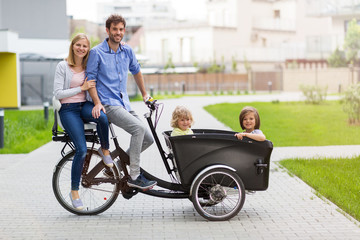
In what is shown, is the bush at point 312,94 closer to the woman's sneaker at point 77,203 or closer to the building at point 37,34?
the building at point 37,34

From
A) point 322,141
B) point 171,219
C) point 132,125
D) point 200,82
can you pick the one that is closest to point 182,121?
point 132,125

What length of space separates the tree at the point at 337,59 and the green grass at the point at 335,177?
57.5 metres

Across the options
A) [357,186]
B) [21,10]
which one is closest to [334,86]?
[21,10]

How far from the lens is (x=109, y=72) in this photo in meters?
6.47

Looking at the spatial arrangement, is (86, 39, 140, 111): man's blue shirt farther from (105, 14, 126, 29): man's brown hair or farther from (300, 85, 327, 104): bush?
(300, 85, 327, 104): bush

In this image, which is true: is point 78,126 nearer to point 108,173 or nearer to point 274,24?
point 108,173

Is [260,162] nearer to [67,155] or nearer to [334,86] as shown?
[67,155]

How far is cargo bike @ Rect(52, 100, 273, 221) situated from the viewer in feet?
21.2

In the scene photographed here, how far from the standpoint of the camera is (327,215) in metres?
6.77

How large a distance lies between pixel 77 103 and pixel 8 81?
24.0 m

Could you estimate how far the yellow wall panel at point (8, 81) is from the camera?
96.8 feet

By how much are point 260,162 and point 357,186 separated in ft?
7.75

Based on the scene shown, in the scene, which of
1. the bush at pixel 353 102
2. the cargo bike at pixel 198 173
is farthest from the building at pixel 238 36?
the cargo bike at pixel 198 173

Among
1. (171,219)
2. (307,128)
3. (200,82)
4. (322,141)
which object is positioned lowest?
(171,219)
